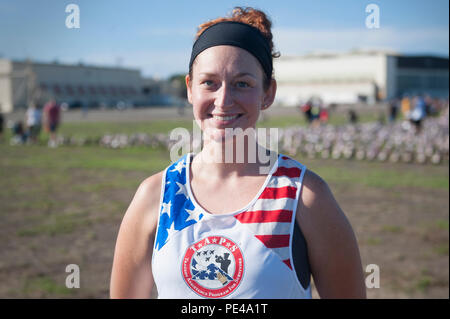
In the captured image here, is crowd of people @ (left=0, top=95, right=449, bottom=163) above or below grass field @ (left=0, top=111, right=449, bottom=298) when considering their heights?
above

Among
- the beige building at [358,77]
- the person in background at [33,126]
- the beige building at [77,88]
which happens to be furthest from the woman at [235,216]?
the beige building at [358,77]

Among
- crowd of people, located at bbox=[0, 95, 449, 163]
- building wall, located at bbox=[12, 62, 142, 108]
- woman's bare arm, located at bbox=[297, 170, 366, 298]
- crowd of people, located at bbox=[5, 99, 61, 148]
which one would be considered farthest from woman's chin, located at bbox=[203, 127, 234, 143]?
building wall, located at bbox=[12, 62, 142, 108]

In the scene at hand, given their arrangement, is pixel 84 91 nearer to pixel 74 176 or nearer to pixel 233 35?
pixel 74 176

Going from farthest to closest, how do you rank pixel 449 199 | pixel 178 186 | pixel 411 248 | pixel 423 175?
pixel 423 175 → pixel 449 199 → pixel 411 248 → pixel 178 186

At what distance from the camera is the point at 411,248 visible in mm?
6949

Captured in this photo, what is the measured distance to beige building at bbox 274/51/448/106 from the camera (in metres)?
90.2

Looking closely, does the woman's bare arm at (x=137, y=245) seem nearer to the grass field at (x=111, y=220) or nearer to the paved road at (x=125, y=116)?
the grass field at (x=111, y=220)

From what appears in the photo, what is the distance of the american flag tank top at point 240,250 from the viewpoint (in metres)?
1.81

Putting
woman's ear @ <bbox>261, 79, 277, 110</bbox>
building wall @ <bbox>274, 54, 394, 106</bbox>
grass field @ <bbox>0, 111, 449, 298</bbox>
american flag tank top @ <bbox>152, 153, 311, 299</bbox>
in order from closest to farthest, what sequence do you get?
american flag tank top @ <bbox>152, 153, 311, 299</bbox> → woman's ear @ <bbox>261, 79, 277, 110</bbox> → grass field @ <bbox>0, 111, 449, 298</bbox> → building wall @ <bbox>274, 54, 394, 106</bbox>

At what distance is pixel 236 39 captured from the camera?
6.10 ft

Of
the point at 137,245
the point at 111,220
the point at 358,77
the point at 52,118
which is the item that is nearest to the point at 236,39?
the point at 137,245

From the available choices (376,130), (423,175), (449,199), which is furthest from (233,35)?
(376,130)

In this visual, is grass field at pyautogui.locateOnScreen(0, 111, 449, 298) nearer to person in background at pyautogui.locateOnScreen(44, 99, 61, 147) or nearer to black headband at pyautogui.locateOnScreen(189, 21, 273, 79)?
black headband at pyautogui.locateOnScreen(189, 21, 273, 79)
